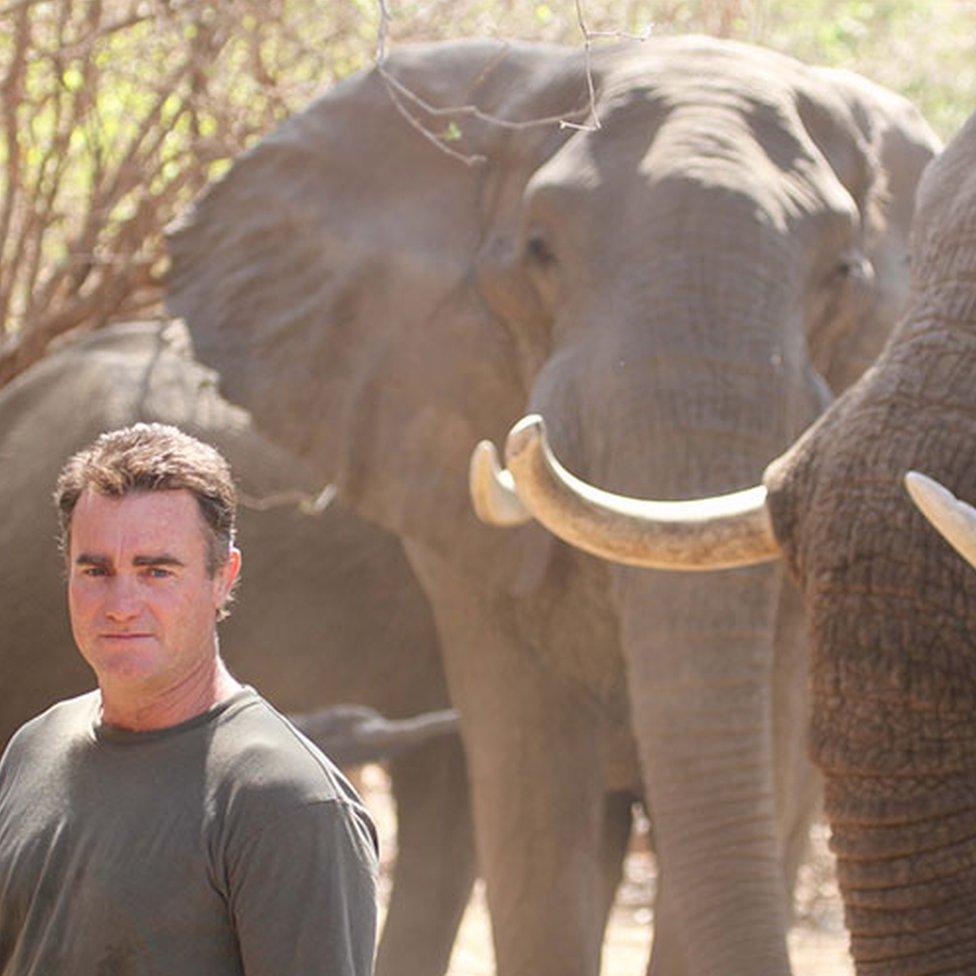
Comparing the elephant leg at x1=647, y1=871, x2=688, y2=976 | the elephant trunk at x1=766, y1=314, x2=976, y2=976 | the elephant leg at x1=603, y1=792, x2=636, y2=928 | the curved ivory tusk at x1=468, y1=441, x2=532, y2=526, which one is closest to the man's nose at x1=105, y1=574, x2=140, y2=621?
the elephant trunk at x1=766, y1=314, x2=976, y2=976

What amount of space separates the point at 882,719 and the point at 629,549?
86 cm

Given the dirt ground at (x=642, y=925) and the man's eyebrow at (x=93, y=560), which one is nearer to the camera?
the man's eyebrow at (x=93, y=560)

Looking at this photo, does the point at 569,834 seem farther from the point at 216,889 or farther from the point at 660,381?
the point at 216,889

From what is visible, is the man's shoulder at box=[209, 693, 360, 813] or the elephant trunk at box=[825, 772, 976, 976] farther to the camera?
the elephant trunk at box=[825, 772, 976, 976]

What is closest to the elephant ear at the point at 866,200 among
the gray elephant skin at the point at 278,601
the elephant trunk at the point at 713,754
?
the elephant trunk at the point at 713,754

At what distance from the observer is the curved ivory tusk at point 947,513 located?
365cm

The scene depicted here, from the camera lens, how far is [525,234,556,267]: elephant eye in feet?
19.4

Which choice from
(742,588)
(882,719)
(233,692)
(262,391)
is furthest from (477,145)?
(233,692)

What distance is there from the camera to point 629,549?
15.4 feet

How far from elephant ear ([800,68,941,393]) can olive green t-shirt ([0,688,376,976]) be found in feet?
11.0

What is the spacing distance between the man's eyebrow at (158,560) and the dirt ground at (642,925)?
5423 millimetres

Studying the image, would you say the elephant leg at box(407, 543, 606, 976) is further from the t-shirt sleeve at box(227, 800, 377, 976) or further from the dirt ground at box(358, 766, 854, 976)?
the t-shirt sleeve at box(227, 800, 377, 976)

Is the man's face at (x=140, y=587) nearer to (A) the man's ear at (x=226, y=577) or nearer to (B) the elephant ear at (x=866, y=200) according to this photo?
(A) the man's ear at (x=226, y=577)

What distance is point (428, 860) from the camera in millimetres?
7418
